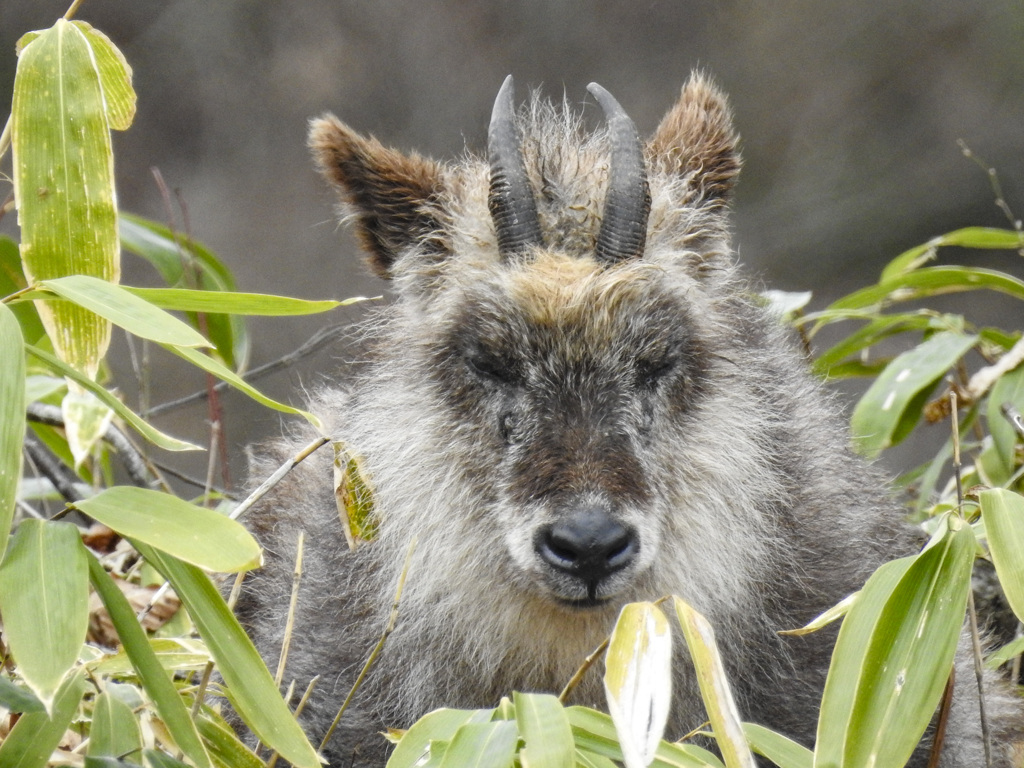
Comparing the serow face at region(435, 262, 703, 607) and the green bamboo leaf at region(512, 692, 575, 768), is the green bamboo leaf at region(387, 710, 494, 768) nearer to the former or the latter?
the green bamboo leaf at region(512, 692, 575, 768)

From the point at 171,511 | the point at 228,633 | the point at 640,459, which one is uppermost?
the point at 640,459

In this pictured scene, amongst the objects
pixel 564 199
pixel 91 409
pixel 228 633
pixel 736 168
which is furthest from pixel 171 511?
pixel 736 168

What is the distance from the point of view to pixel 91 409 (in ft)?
8.53

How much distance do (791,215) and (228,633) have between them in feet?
19.5

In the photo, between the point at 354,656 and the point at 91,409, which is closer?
the point at 91,409

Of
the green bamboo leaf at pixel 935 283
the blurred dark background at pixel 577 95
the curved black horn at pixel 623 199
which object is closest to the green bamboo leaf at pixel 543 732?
the curved black horn at pixel 623 199

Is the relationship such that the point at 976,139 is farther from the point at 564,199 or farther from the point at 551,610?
the point at 551,610

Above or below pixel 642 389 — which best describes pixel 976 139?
above

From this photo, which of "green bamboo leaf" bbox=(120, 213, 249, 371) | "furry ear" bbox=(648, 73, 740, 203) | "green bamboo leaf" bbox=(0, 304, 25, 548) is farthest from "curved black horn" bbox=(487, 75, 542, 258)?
"green bamboo leaf" bbox=(120, 213, 249, 371)

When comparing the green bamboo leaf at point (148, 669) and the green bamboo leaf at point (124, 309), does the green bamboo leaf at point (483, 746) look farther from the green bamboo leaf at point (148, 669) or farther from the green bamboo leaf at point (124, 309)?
the green bamboo leaf at point (124, 309)

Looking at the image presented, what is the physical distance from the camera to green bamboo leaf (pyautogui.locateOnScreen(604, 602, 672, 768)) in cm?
170

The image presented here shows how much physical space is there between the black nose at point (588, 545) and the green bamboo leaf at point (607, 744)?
353 mm

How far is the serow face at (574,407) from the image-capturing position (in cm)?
238

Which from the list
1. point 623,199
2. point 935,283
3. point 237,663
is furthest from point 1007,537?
point 935,283
